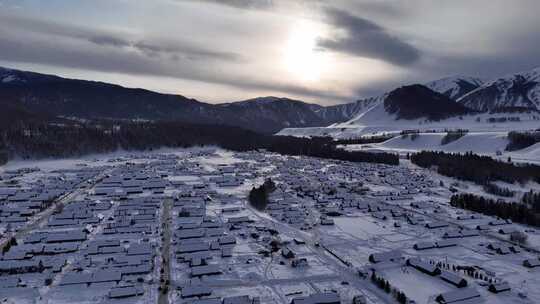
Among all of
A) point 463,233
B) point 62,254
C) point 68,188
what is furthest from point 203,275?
point 68,188

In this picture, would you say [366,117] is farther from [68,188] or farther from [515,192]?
[68,188]

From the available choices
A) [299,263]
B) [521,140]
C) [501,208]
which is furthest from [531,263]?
[521,140]

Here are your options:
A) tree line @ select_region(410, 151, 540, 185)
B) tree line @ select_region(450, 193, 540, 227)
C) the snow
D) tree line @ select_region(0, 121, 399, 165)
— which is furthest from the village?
the snow

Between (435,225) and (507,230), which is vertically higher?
(507,230)

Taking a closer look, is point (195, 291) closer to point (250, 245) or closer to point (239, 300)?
point (239, 300)

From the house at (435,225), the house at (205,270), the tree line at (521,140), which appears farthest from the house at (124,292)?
the tree line at (521,140)

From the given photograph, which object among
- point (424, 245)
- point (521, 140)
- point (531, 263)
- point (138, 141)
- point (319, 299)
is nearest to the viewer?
point (319, 299)
